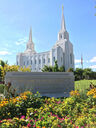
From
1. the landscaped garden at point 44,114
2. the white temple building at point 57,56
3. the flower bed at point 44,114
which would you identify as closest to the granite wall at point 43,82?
the landscaped garden at point 44,114

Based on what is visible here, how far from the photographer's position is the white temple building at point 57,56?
146 ft

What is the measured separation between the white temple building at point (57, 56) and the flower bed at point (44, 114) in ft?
131

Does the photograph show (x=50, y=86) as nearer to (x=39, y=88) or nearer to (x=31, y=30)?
(x=39, y=88)

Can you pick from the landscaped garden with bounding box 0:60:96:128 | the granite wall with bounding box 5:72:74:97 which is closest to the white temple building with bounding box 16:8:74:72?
the granite wall with bounding box 5:72:74:97

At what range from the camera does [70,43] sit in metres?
47.9

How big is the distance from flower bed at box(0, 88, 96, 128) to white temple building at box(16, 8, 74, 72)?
131 ft

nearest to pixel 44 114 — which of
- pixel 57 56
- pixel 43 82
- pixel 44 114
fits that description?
pixel 44 114

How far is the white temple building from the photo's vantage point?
4453 cm

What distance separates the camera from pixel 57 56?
43.6 metres

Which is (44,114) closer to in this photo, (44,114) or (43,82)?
(44,114)

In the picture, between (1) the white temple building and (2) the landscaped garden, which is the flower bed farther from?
(1) the white temple building

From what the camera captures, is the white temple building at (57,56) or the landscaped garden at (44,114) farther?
the white temple building at (57,56)

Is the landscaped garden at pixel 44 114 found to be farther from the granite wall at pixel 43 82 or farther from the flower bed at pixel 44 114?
the granite wall at pixel 43 82

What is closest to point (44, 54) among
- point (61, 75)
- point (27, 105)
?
point (61, 75)
